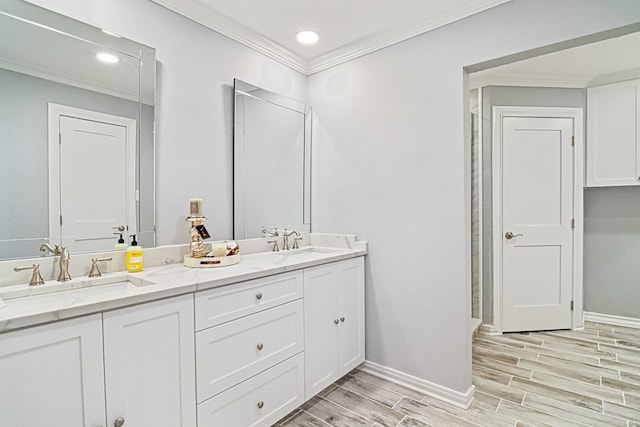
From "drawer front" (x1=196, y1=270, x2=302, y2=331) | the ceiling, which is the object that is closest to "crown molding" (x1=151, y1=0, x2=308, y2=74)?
the ceiling

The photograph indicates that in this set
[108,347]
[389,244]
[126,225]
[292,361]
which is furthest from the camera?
[389,244]

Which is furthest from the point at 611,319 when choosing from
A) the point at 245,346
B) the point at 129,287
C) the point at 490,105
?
the point at 129,287

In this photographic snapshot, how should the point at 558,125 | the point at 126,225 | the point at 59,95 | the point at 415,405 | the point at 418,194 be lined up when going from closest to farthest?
the point at 59,95
the point at 126,225
the point at 415,405
the point at 418,194
the point at 558,125

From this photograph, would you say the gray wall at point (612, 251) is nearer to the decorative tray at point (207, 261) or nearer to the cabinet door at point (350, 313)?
the cabinet door at point (350, 313)

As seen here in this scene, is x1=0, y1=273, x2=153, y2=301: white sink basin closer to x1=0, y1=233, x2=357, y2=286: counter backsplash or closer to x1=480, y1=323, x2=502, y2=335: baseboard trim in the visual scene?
x1=0, y1=233, x2=357, y2=286: counter backsplash

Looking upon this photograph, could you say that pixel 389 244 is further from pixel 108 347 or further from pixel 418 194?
pixel 108 347

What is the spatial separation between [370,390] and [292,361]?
701 mm

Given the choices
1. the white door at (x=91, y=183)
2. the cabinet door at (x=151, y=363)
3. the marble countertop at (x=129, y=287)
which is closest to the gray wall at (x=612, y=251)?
the marble countertop at (x=129, y=287)

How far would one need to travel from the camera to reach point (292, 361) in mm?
1899

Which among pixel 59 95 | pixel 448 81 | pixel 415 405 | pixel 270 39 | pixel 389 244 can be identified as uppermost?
pixel 270 39

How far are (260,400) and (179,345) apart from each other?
0.60 meters

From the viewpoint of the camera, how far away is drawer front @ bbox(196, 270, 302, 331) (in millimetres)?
1487

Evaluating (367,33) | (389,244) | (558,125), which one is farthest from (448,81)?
(558,125)

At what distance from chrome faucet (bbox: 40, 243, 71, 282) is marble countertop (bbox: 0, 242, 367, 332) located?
0.16ft
